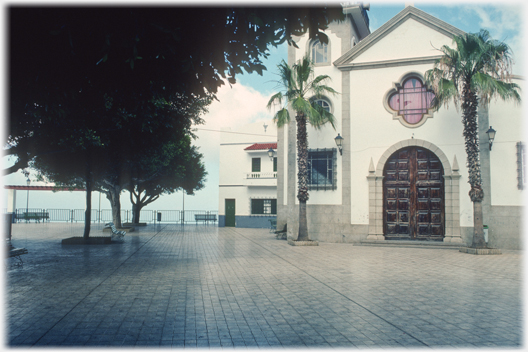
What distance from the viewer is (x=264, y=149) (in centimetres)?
3366

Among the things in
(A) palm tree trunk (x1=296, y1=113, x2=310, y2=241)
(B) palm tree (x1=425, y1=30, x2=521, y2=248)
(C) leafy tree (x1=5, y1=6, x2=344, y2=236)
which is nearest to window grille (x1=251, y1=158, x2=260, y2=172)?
(A) palm tree trunk (x1=296, y1=113, x2=310, y2=241)

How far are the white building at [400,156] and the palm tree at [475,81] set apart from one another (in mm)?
1714


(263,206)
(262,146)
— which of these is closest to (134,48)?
(263,206)

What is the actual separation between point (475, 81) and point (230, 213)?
930 inches

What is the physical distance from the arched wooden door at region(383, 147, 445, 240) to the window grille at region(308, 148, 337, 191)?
219 cm

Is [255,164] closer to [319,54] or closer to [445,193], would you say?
[319,54]

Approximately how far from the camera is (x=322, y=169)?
18.4 m

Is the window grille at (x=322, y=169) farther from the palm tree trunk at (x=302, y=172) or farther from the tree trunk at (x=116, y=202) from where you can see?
the tree trunk at (x=116, y=202)

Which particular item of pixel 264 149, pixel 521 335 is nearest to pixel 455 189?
pixel 521 335

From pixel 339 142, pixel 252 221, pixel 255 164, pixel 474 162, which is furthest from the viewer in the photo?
pixel 255 164

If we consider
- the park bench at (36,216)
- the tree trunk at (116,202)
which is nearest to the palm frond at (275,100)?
the tree trunk at (116,202)

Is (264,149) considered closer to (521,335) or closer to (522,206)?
(522,206)

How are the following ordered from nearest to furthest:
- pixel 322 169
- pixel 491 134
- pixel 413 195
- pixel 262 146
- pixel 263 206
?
pixel 491 134, pixel 413 195, pixel 322 169, pixel 263 206, pixel 262 146

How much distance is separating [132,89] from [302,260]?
24.0ft
